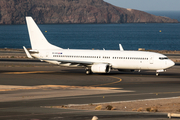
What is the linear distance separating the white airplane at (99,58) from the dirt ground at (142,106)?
21.0m

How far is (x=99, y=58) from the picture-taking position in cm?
5744

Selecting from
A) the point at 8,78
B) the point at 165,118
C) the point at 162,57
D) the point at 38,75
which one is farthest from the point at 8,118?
the point at 162,57

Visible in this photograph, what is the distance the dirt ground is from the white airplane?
21.0 m

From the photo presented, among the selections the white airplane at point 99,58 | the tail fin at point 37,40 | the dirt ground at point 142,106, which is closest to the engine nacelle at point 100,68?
the white airplane at point 99,58

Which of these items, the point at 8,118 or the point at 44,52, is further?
the point at 44,52

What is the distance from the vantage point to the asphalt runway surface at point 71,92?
78.2 ft

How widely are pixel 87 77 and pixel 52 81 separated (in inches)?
282

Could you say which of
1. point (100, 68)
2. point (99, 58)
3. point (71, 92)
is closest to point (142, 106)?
point (71, 92)

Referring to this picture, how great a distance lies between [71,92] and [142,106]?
11053 millimetres

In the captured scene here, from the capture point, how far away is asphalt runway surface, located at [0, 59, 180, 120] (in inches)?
939

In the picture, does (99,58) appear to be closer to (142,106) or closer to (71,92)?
(71,92)

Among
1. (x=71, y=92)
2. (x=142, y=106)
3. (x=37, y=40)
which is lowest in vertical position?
(x=71, y=92)

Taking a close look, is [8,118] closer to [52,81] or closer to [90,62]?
[52,81]

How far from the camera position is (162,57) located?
54.8 meters
